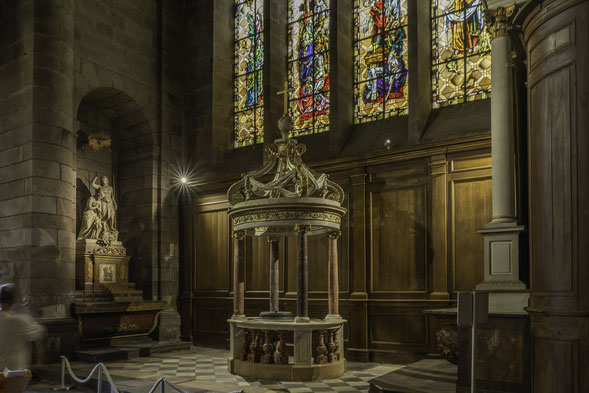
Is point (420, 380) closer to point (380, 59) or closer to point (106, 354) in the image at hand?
point (106, 354)

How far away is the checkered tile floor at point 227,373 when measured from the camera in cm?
771

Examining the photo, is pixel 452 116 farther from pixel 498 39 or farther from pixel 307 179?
pixel 498 39

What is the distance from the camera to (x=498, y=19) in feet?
20.5

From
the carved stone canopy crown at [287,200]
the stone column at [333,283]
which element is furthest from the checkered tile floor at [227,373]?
the carved stone canopy crown at [287,200]

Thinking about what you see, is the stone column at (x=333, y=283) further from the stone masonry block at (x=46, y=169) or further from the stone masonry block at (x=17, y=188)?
the stone masonry block at (x=17, y=188)

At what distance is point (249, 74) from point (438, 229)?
599cm

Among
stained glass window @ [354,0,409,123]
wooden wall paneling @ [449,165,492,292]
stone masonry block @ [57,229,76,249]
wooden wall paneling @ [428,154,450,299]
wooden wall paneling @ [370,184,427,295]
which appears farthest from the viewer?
stained glass window @ [354,0,409,123]

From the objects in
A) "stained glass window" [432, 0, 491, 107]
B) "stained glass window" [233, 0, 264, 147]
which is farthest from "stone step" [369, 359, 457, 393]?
"stained glass window" [233, 0, 264, 147]

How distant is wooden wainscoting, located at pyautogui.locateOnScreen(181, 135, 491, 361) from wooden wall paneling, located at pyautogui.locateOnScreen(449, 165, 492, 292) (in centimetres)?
2

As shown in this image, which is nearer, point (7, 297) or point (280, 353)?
point (7, 297)

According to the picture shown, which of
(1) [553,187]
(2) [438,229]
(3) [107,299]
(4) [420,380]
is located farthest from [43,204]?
(1) [553,187]

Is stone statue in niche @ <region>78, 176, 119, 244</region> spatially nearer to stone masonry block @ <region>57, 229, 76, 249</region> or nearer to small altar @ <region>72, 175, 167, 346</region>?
small altar @ <region>72, 175, 167, 346</region>

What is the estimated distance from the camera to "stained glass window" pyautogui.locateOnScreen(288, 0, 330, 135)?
12188 millimetres

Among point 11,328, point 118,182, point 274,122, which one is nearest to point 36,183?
point 118,182
